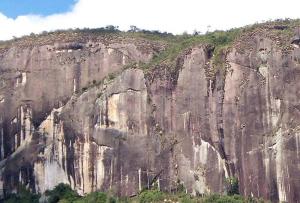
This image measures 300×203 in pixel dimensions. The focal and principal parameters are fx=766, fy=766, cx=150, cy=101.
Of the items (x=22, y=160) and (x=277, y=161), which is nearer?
(x=277, y=161)

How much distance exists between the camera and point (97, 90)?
163 feet

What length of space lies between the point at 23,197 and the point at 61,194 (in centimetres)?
281

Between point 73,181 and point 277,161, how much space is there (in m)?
13.6

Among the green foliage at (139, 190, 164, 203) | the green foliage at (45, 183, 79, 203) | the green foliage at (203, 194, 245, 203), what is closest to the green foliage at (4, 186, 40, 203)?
the green foliage at (45, 183, 79, 203)

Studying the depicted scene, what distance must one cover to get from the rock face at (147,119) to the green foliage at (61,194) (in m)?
0.41

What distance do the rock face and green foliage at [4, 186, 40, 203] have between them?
0.52 metres

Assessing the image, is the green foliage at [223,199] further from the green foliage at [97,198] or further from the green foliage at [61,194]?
the green foliage at [61,194]

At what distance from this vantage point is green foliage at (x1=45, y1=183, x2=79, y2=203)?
48.2m

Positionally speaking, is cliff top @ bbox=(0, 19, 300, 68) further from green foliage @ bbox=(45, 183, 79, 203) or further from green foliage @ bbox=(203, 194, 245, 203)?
green foliage @ bbox=(45, 183, 79, 203)

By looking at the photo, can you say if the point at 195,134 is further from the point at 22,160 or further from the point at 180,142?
the point at 22,160

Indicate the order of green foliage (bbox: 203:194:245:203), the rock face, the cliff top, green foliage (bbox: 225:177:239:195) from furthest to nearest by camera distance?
the cliff top, green foliage (bbox: 225:177:239:195), the rock face, green foliage (bbox: 203:194:245:203)

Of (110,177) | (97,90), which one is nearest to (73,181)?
(110,177)

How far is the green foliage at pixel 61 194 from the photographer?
48156 mm

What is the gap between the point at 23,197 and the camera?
49.6 meters
